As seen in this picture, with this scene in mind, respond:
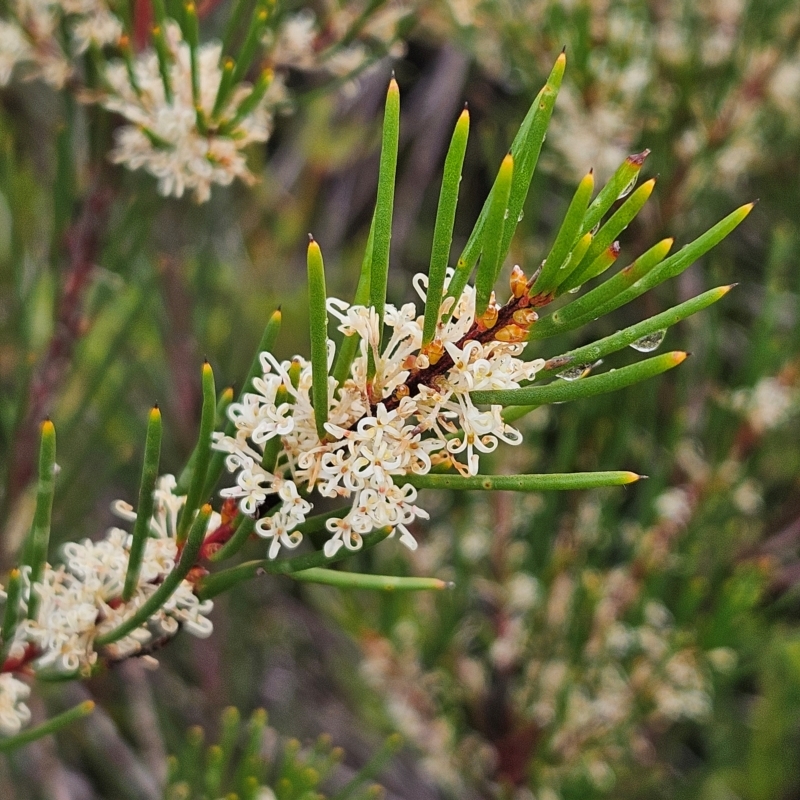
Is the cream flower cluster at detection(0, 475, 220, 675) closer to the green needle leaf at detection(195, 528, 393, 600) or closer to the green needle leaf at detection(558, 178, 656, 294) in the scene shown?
the green needle leaf at detection(195, 528, 393, 600)

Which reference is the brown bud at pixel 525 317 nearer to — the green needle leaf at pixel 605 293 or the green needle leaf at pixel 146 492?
the green needle leaf at pixel 605 293

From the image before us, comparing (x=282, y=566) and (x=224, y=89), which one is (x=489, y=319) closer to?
(x=282, y=566)

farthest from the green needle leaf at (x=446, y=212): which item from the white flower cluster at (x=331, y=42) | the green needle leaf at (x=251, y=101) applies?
the white flower cluster at (x=331, y=42)

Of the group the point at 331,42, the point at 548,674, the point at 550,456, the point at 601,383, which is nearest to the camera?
the point at 601,383

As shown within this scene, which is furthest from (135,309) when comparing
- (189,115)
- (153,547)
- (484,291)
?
(484,291)

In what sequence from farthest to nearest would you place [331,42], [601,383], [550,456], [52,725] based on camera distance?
1. [550,456]
2. [331,42]
3. [52,725]
4. [601,383]

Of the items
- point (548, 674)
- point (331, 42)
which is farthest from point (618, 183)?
point (548, 674)

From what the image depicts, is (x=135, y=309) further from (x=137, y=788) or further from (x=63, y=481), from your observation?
(x=137, y=788)
